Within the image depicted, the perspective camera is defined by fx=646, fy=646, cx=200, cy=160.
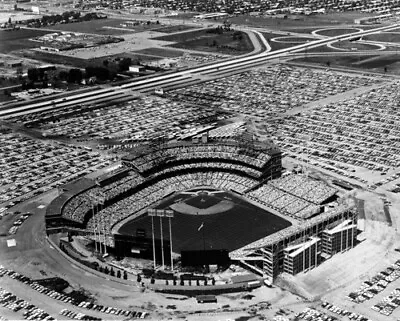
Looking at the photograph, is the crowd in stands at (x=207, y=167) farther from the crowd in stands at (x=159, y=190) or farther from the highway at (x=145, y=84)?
the highway at (x=145, y=84)

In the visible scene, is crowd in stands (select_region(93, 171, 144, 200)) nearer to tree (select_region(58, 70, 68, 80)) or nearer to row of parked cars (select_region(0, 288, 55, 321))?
row of parked cars (select_region(0, 288, 55, 321))

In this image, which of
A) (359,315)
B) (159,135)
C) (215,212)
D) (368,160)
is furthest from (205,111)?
(359,315)

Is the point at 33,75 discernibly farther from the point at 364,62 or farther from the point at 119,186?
the point at 364,62

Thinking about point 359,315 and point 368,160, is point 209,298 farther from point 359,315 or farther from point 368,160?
point 368,160

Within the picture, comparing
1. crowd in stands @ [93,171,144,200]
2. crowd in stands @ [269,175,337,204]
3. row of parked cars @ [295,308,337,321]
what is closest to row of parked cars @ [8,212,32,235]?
crowd in stands @ [93,171,144,200]

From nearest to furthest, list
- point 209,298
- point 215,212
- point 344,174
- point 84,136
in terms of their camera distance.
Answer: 1. point 209,298
2. point 215,212
3. point 344,174
4. point 84,136
